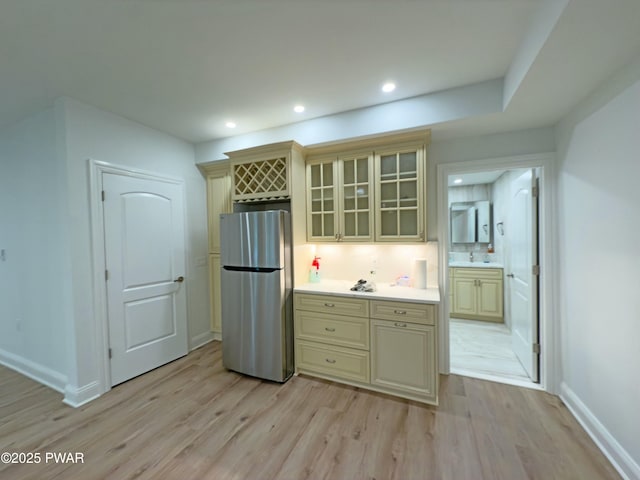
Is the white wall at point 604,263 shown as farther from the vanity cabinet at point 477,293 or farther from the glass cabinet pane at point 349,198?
the vanity cabinet at point 477,293

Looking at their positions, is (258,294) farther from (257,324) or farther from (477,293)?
(477,293)

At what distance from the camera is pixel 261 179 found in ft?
9.60

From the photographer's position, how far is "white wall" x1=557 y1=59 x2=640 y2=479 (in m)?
1.50

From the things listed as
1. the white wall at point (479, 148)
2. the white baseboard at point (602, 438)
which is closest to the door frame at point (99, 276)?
the white wall at point (479, 148)

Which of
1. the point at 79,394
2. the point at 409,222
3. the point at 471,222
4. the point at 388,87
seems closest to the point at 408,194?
the point at 409,222

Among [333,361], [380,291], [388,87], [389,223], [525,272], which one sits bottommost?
[333,361]

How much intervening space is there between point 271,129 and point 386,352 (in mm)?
2662

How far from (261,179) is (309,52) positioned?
56.3 inches

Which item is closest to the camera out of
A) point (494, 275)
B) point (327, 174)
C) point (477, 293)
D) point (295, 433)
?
point (295, 433)

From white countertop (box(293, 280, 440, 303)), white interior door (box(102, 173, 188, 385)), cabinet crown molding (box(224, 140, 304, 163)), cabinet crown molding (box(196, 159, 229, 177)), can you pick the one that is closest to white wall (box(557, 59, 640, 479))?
white countertop (box(293, 280, 440, 303))

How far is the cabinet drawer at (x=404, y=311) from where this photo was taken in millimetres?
2180

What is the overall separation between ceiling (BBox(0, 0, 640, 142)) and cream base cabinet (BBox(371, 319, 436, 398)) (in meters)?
1.83

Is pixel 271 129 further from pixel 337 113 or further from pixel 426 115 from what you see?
pixel 426 115

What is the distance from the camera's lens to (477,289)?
166 inches
